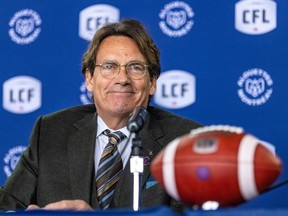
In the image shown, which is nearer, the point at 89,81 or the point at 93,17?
the point at 89,81

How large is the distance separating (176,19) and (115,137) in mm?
810

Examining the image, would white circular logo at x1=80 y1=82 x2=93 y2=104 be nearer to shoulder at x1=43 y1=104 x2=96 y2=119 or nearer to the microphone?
shoulder at x1=43 y1=104 x2=96 y2=119

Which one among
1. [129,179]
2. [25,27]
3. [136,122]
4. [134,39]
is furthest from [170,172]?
[25,27]

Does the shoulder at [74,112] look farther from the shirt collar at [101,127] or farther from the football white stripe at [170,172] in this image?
the football white stripe at [170,172]

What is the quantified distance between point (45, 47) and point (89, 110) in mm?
749

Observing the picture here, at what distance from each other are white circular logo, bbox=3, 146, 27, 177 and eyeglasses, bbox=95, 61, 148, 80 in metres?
0.89

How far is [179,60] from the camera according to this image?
2.88 meters

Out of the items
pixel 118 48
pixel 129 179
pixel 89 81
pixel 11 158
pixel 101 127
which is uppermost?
pixel 118 48

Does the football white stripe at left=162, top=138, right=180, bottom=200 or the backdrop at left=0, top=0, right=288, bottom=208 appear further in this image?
the backdrop at left=0, top=0, right=288, bottom=208

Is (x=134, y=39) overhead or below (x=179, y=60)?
overhead

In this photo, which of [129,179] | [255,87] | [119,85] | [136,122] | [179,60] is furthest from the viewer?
[179,60]

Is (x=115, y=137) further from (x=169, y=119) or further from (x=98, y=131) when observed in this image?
(x=169, y=119)

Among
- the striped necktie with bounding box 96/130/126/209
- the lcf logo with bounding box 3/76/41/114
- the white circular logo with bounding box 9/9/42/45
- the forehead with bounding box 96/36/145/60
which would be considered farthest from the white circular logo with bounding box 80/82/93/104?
the striped necktie with bounding box 96/130/126/209

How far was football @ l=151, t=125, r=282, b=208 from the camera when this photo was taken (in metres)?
1.29
